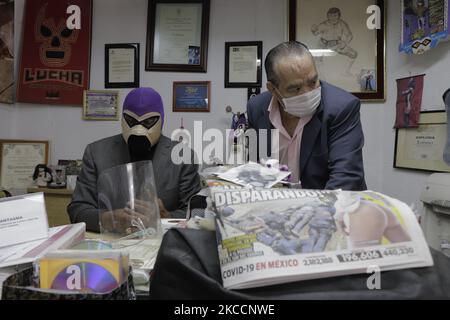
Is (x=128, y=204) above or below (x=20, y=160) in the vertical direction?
below

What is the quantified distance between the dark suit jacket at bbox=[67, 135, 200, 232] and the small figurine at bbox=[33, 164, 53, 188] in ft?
3.63

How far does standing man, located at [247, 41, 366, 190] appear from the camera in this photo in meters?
1.10

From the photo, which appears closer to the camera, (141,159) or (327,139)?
(327,139)

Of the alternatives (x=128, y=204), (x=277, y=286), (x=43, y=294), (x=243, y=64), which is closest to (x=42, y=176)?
(x=243, y=64)

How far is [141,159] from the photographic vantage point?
4.47 ft

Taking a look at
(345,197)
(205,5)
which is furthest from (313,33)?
(345,197)

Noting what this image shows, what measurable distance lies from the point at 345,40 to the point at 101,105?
5.59ft

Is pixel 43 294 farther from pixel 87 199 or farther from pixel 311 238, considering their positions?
pixel 87 199

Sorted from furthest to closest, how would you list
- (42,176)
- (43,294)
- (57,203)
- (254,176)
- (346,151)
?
(42,176) → (57,203) → (346,151) → (254,176) → (43,294)

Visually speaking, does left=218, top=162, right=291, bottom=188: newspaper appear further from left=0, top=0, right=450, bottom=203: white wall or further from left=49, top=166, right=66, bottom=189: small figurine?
left=49, top=166, right=66, bottom=189: small figurine

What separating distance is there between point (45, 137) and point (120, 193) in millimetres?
1884

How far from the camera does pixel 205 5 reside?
229 centimetres

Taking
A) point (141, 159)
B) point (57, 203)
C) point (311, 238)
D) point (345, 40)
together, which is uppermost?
point (345, 40)
